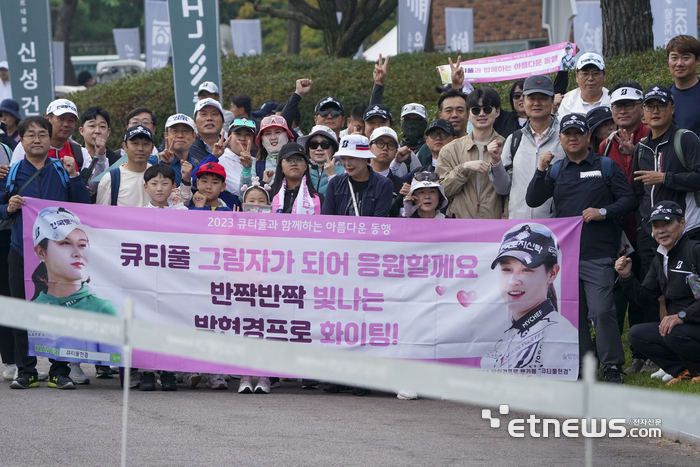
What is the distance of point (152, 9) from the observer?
28.4 m

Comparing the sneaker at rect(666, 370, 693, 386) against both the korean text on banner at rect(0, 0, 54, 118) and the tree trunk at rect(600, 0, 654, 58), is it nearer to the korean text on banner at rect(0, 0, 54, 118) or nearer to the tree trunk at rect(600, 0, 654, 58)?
the tree trunk at rect(600, 0, 654, 58)

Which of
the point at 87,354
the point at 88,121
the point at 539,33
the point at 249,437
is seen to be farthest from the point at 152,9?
the point at 249,437

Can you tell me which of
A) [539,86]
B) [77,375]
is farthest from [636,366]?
[77,375]

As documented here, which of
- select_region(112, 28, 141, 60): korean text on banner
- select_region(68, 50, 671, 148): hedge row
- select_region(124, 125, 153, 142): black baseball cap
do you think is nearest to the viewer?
select_region(124, 125, 153, 142): black baseball cap

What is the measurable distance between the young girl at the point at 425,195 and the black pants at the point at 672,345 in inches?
80.7

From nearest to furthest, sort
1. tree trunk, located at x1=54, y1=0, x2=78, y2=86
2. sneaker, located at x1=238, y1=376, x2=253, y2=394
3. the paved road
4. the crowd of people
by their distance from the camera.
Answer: the paved road, the crowd of people, sneaker, located at x1=238, y1=376, x2=253, y2=394, tree trunk, located at x1=54, y1=0, x2=78, y2=86

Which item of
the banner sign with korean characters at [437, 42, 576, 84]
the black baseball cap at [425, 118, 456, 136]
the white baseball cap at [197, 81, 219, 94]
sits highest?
the banner sign with korean characters at [437, 42, 576, 84]

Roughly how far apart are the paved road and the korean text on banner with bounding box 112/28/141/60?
31.9 metres

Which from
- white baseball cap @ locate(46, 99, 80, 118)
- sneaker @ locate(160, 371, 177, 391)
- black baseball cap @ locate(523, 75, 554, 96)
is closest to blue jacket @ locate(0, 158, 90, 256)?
white baseball cap @ locate(46, 99, 80, 118)

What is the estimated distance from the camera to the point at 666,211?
760cm

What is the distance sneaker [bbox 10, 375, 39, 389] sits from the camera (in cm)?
816

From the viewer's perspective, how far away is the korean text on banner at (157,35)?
28.0m

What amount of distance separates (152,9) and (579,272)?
2317 cm

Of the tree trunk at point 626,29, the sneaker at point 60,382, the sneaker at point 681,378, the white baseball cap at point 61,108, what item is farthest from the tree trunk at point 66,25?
the sneaker at point 681,378
